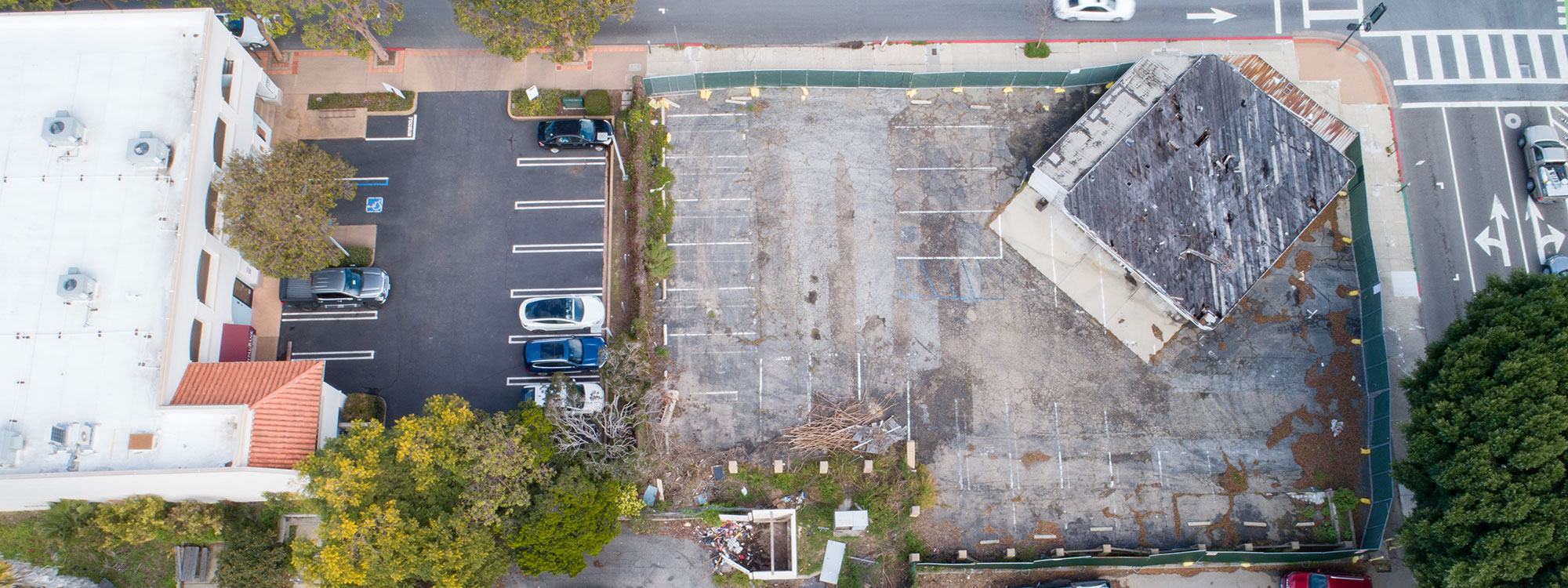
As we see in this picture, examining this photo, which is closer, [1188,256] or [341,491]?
[341,491]

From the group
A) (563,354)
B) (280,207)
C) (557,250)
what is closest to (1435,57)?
(557,250)

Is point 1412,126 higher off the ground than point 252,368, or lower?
higher

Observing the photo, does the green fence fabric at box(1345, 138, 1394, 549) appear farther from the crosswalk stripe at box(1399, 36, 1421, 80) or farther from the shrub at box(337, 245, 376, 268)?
the shrub at box(337, 245, 376, 268)

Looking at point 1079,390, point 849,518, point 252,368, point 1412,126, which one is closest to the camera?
point 252,368

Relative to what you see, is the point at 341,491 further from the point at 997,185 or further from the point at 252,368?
the point at 997,185

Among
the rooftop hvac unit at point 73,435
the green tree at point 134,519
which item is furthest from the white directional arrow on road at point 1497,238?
the rooftop hvac unit at point 73,435

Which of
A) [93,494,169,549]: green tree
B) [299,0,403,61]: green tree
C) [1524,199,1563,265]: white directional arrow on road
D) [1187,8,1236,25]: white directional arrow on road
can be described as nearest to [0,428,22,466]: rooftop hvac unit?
[93,494,169,549]: green tree

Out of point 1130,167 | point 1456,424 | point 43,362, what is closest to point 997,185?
point 1130,167
